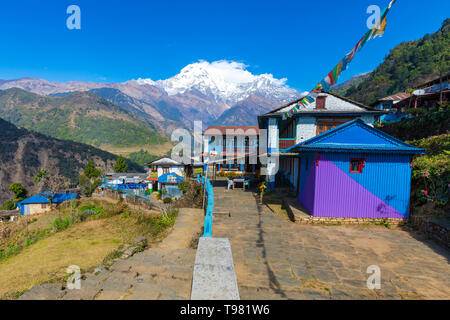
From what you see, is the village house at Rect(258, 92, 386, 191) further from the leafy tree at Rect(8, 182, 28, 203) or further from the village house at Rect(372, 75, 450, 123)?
the leafy tree at Rect(8, 182, 28, 203)

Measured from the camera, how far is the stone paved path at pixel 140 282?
3.60 m

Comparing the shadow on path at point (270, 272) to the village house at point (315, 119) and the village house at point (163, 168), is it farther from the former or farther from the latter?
the village house at point (163, 168)

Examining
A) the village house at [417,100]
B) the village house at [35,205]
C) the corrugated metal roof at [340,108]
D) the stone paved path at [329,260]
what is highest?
the village house at [417,100]

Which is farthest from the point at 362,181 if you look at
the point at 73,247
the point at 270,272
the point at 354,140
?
the point at 73,247

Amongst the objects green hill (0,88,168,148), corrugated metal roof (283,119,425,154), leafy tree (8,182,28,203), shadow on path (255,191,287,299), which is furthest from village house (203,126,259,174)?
green hill (0,88,168,148)

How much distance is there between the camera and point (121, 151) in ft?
398

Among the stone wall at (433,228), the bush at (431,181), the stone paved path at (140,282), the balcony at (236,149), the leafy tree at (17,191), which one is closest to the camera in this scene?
the stone paved path at (140,282)

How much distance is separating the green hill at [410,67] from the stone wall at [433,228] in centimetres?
6494

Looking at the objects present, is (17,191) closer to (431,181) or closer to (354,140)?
(354,140)

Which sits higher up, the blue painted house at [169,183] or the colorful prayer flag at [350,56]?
the colorful prayer flag at [350,56]

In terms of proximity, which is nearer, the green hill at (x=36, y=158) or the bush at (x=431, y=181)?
the bush at (x=431, y=181)

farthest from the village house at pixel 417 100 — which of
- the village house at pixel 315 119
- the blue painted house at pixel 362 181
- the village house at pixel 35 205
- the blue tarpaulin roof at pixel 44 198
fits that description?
the village house at pixel 35 205

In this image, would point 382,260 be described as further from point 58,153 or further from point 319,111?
point 58,153

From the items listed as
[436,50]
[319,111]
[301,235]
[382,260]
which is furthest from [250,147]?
[436,50]
